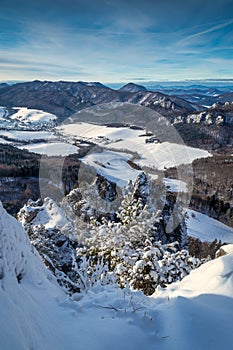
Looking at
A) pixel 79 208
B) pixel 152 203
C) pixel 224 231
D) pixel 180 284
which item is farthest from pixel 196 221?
pixel 180 284

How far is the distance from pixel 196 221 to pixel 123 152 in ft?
391

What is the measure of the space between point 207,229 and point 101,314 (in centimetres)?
7443

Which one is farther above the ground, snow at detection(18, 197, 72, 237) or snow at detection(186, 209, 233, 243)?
snow at detection(18, 197, 72, 237)

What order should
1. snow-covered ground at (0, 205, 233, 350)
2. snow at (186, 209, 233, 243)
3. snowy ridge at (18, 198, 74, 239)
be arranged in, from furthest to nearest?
snow at (186, 209, 233, 243) < snowy ridge at (18, 198, 74, 239) < snow-covered ground at (0, 205, 233, 350)

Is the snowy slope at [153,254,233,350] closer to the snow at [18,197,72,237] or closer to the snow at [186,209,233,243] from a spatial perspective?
the snow at [18,197,72,237]

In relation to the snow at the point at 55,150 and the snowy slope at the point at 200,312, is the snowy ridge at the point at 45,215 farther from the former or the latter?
the snow at the point at 55,150

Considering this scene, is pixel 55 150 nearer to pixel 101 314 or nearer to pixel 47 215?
pixel 47 215

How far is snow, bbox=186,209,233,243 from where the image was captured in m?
68.8

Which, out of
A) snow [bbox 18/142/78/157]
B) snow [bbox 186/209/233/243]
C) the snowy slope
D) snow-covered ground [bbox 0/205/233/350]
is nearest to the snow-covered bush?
snow-covered ground [bbox 0/205/233/350]

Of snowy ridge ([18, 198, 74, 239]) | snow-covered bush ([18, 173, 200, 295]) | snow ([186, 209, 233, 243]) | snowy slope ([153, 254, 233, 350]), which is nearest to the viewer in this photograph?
snowy slope ([153, 254, 233, 350])

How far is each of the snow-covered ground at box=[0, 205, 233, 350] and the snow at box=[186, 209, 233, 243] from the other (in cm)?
6284

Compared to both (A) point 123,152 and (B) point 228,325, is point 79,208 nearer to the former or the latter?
(B) point 228,325

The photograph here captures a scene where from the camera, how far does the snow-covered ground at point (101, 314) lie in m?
4.50

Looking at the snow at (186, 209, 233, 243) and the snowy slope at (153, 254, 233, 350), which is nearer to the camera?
the snowy slope at (153, 254, 233, 350)
